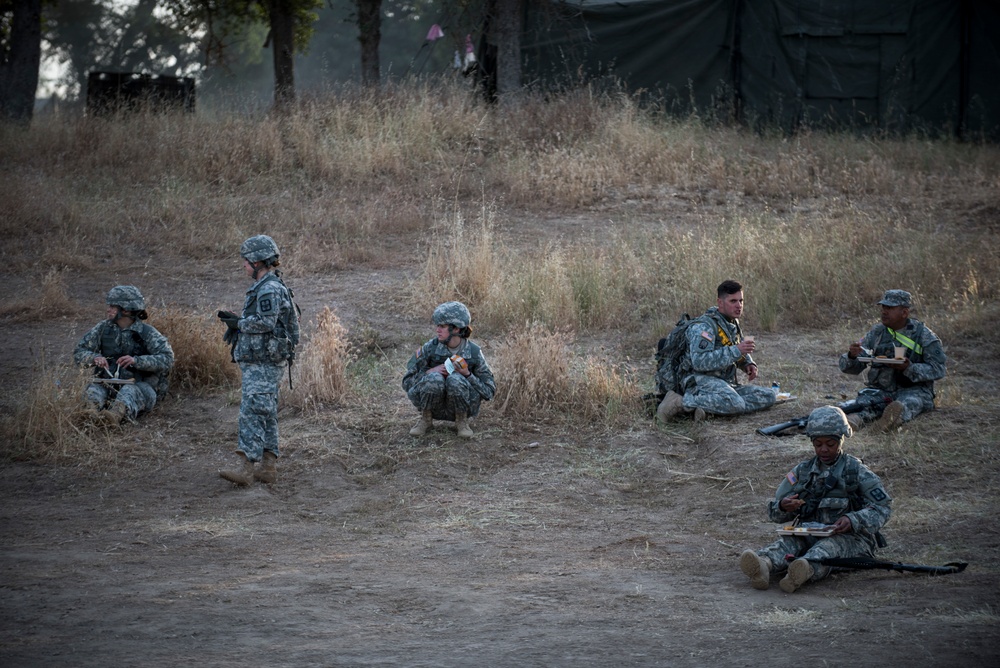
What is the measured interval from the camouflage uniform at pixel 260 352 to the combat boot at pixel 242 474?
12cm

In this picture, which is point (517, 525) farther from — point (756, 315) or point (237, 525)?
point (756, 315)

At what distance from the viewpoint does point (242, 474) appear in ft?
27.4

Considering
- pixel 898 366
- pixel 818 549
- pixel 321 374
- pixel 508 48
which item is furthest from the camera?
pixel 508 48

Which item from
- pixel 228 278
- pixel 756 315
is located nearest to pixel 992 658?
pixel 756 315

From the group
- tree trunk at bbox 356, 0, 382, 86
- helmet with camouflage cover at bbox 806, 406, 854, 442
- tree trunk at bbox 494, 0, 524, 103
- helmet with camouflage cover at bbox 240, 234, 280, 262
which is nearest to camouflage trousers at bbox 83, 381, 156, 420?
helmet with camouflage cover at bbox 240, 234, 280, 262

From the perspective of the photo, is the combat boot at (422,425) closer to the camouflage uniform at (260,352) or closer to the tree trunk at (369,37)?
the camouflage uniform at (260,352)

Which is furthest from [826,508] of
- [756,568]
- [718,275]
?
[718,275]

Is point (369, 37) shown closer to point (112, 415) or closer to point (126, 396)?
point (126, 396)

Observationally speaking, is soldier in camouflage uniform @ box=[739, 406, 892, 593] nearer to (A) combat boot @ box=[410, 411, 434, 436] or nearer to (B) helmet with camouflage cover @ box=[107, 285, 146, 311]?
(A) combat boot @ box=[410, 411, 434, 436]

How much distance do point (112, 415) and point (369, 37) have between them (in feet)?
41.7

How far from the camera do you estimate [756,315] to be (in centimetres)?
1212

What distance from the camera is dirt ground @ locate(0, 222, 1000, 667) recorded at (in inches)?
211

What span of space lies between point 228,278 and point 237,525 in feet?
20.8

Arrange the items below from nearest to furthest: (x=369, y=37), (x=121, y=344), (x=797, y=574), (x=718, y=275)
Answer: (x=797, y=574), (x=121, y=344), (x=718, y=275), (x=369, y=37)
